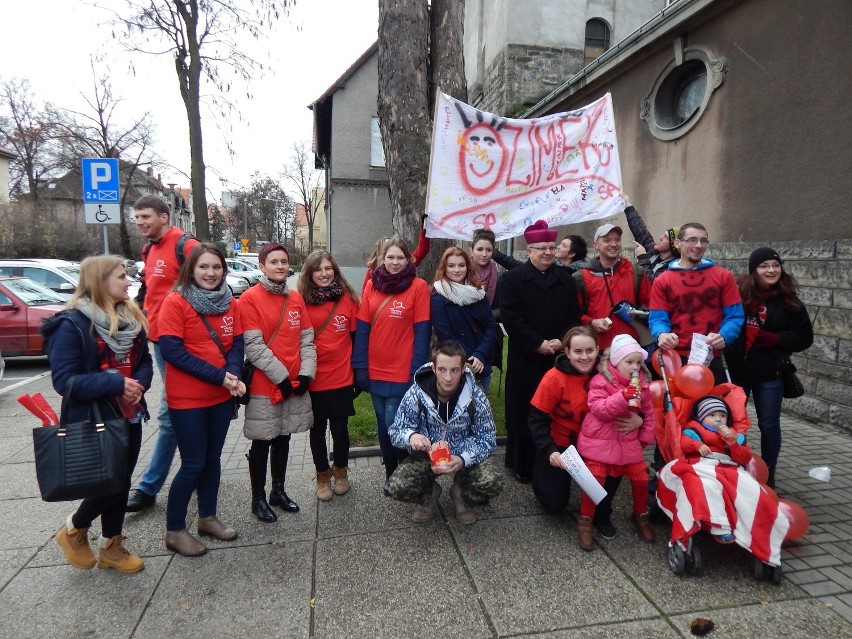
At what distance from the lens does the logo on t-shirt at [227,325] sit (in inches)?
127

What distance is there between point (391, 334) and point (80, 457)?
6.40 ft

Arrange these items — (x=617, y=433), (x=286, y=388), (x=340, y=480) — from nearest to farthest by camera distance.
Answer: (x=617, y=433) < (x=286, y=388) < (x=340, y=480)

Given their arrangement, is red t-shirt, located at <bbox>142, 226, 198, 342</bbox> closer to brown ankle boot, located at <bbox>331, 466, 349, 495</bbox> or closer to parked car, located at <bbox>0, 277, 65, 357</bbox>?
brown ankle boot, located at <bbox>331, 466, 349, 495</bbox>

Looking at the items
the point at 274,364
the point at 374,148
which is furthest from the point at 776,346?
the point at 374,148

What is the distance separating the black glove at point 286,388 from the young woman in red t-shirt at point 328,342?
0.83 feet

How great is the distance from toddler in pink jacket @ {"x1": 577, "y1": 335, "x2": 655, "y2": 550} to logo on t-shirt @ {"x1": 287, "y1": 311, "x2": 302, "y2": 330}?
1.97m

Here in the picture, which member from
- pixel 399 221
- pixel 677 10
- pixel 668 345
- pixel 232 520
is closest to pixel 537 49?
pixel 677 10

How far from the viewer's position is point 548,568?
303 centimetres

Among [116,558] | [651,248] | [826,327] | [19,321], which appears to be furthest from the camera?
[19,321]

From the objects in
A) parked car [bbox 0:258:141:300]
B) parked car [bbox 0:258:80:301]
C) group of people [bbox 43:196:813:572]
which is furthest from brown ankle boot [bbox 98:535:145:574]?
parked car [bbox 0:258:80:301]

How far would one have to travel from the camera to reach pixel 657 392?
331 cm

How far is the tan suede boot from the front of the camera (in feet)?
9.73

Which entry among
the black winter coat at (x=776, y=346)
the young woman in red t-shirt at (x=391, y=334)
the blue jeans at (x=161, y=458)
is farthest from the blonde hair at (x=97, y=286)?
the black winter coat at (x=776, y=346)

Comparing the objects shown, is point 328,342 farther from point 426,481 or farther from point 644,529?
point 644,529
